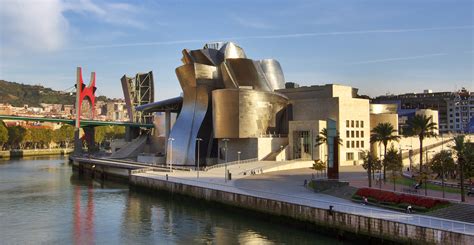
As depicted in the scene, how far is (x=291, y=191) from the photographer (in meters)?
38.6

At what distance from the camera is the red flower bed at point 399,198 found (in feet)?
94.5

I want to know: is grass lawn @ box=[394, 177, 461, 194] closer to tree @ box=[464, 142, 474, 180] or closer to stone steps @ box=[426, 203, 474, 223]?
tree @ box=[464, 142, 474, 180]

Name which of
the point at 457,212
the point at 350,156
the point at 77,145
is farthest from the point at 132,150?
the point at 457,212

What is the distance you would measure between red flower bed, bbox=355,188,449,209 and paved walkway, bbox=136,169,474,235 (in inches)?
61.7

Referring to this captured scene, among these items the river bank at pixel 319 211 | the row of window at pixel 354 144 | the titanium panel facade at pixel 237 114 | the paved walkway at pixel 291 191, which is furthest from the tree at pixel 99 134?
the river bank at pixel 319 211

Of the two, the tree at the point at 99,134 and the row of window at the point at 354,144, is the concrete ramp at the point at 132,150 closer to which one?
the row of window at the point at 354,144

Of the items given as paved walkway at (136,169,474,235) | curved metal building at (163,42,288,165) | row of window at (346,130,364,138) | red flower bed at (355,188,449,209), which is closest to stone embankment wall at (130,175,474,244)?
paved walkway at (136,169,474,235)

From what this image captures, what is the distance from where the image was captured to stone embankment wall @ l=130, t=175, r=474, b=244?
75.8 feet

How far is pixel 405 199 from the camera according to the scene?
3033 cm

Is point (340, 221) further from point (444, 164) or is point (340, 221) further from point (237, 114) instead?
point (237, 114)

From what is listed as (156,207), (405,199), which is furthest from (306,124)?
(405,199)

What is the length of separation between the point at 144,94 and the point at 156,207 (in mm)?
93597

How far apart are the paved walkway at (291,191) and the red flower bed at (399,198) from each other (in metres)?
1.57

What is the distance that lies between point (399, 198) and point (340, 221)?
493 cm
